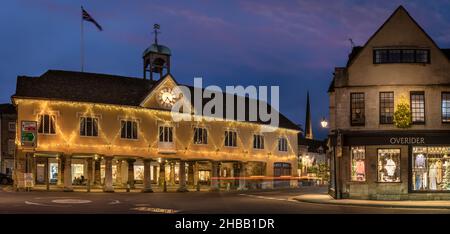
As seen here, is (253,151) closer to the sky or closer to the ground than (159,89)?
closer to the ground

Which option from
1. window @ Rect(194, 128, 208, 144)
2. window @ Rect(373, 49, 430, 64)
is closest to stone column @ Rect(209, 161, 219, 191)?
window @ Rect(194, 128, 208, 144)

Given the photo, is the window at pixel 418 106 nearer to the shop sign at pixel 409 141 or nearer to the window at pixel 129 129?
the shop sign at pixel 409 141

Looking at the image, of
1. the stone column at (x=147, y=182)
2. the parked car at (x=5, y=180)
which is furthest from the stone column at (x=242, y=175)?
the parked car at (x=5, y=180)

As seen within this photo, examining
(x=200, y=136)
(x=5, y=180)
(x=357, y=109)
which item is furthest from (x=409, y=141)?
(x=5, y=180)

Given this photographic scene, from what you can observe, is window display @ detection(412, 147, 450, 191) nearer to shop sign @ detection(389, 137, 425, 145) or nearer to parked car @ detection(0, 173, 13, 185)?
shop sign @ detection(389, 137, 425, 145)

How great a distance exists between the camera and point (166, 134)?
59.1 meters

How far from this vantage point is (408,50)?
37.8 meters

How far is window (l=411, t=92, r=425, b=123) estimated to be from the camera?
37.3 metres

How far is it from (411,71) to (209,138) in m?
28.6

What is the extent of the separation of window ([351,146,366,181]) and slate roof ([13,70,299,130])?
24.7 m

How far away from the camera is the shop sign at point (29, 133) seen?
4919 cm
